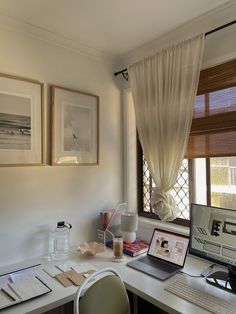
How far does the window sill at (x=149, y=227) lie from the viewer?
1887 millimetres

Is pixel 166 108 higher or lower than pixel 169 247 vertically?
higher

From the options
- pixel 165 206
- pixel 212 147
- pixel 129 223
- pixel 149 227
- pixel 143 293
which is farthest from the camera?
pixel 149 227

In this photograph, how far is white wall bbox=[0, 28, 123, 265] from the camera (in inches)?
65.7

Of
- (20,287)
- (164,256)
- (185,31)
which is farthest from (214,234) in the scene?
(185,31)

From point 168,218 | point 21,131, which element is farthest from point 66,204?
point 168,218

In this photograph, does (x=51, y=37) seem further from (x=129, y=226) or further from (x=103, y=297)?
(x=103, y=297)

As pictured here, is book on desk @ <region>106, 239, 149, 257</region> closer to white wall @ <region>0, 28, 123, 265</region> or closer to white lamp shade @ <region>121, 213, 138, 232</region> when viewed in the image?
white lamp shade @ <region>121, 213, 138, 232</region>

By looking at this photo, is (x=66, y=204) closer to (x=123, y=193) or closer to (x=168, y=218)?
(x=123, y=193)

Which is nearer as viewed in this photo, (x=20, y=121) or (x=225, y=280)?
(x=225, y=280)

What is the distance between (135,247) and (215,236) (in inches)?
25.3

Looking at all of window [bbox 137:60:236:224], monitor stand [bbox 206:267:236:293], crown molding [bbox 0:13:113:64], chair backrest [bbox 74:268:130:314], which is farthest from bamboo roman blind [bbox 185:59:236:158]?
chair backrest [bbox 74:268:130:314]

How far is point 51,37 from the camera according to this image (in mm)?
1866

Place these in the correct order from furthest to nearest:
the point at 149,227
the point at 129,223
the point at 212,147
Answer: the point at 149,227 < the point at 129,223 < the point at 212,147

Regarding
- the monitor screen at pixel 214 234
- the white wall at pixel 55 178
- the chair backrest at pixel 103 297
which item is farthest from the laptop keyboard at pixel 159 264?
the white wall at pixel 55 178
